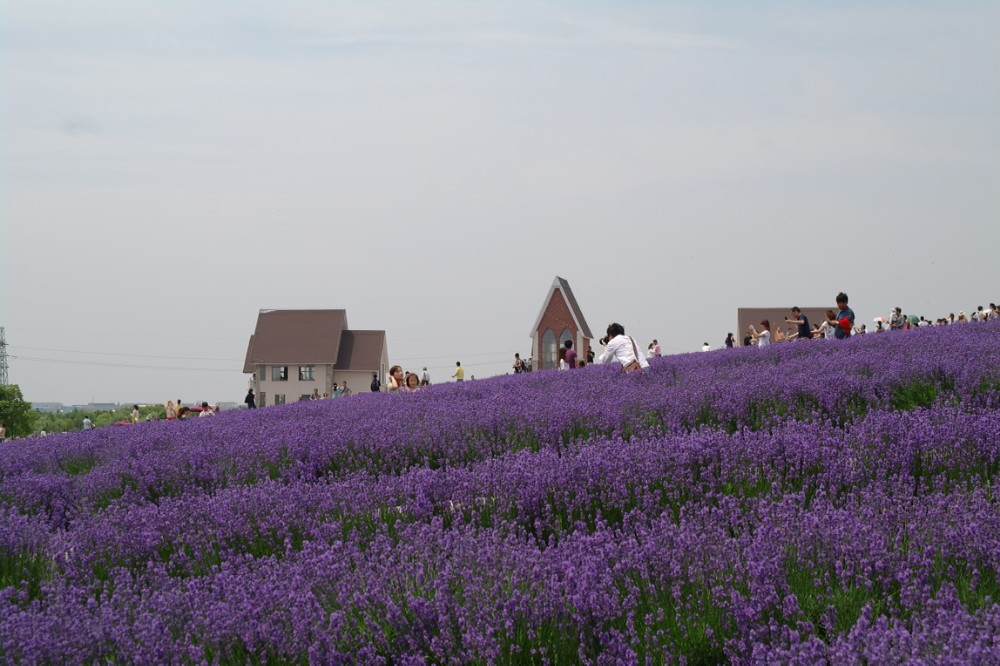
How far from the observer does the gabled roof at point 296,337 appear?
62.9m

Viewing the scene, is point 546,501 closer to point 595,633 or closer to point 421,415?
point 595,633

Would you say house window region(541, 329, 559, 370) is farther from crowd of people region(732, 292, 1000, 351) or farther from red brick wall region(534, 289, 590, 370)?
crowd of people region(732, 292, 1000, 351)

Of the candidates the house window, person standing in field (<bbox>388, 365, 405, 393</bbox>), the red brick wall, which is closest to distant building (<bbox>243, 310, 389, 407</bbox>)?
the red brick wall

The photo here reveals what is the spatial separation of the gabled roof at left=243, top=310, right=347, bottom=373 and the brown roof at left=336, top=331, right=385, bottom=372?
2.33ft

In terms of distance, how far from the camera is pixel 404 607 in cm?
282

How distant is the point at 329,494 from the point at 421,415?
2812 mm

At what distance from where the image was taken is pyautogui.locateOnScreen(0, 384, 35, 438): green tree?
59.8 m

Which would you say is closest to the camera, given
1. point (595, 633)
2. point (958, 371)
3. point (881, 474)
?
point (595, 633)

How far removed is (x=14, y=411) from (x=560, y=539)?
6465 cm

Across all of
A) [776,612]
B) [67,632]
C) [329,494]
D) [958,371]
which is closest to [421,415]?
[329,494]

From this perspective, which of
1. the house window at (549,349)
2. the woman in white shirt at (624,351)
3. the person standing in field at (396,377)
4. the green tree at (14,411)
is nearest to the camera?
the woman in white shirt at (624,351)

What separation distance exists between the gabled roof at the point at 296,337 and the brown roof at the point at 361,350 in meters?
0.71

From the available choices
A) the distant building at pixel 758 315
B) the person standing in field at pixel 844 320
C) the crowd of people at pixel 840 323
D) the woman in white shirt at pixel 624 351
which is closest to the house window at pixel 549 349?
the distant building at pixel 758 315

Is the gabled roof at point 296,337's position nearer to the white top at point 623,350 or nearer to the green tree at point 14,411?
the green tree at point 14,411
